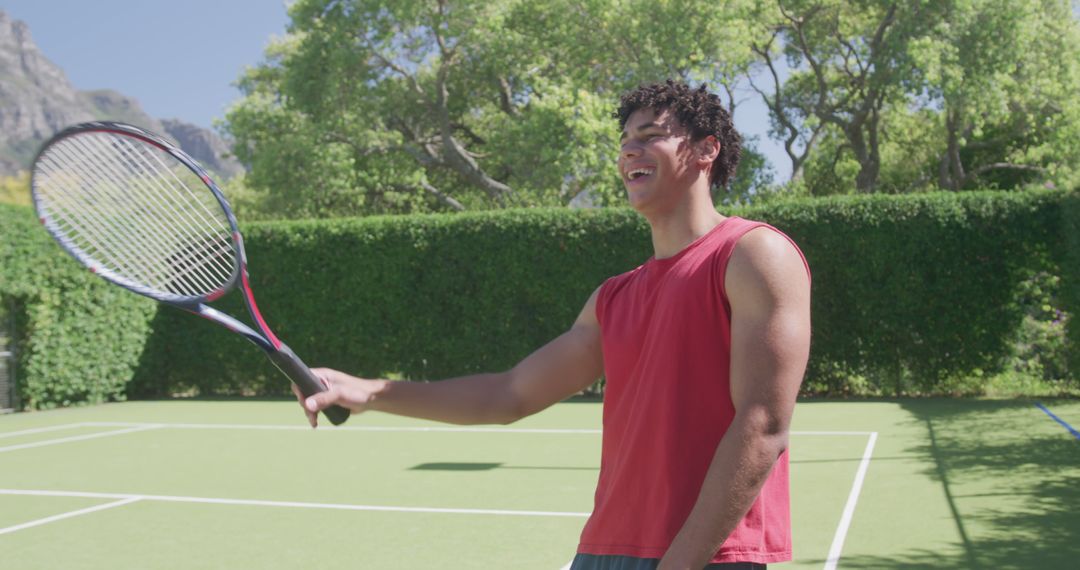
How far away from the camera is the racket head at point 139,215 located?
312cm

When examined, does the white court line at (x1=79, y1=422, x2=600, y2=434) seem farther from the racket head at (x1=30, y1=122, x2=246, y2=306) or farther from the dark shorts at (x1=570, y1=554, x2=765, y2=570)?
the dark shorts at (x1=570, y1=554, x2=765, y2=570)

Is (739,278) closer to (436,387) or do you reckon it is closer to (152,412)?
(436,387)

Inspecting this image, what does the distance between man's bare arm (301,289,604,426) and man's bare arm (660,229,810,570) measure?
2.22 feet

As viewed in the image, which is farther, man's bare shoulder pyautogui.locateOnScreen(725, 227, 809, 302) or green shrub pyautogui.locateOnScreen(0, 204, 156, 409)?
green shrub pyautogui.locateOnScreen(0, 204, 156, 409)

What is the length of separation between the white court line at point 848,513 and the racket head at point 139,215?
368cm

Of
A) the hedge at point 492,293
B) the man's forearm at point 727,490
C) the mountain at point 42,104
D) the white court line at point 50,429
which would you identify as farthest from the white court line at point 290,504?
the mountain at point 42,104

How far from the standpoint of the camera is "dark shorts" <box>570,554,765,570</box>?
201cm

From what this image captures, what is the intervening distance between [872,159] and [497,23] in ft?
35.4

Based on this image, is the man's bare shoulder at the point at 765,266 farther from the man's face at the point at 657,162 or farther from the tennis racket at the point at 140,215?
the tennis racket at the point at 140,215

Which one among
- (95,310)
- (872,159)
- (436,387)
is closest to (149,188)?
(436,387)

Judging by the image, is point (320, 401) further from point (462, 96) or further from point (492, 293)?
point (462, 96)

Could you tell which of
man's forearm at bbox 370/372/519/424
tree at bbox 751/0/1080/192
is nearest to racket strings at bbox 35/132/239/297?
man's forearm at bbox 370/372/519/424

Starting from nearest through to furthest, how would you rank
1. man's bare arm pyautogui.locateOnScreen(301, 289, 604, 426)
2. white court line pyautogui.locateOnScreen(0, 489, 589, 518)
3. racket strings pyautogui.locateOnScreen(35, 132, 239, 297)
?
man's bare arm pyautogui.locateOnScreen(301, 289, 604, 426), racket strings pyautogui.locateOnScreen(35, 132, 239, 297), white court line pyautogui.locateOnScreen(0, 489, 589, 518)

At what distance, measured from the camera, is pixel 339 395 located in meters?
2.49
